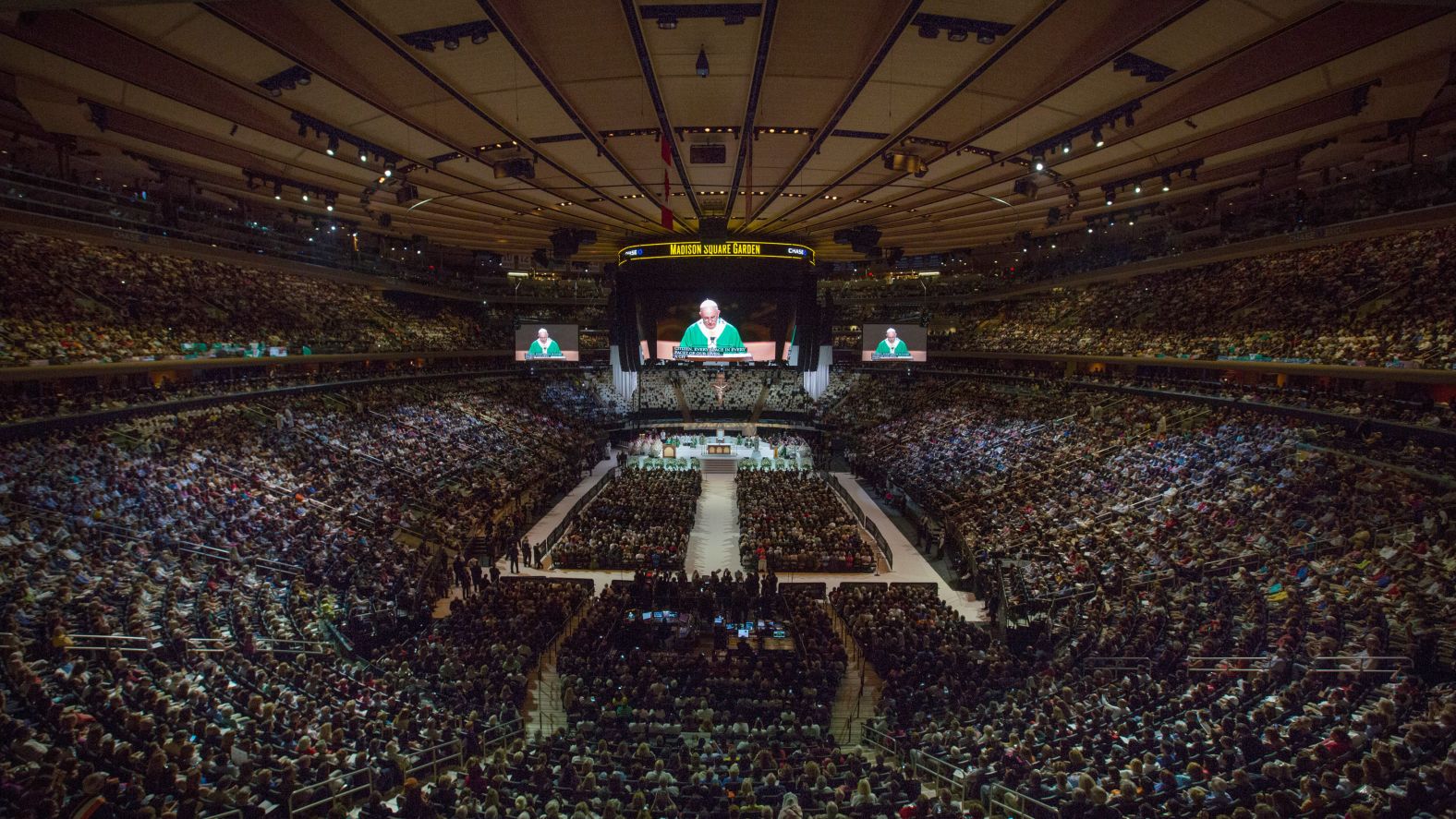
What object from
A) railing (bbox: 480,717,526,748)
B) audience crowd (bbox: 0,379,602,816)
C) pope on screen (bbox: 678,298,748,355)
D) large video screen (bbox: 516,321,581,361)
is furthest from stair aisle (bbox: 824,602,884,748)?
large video screen (bbox: 516,321,581,361)

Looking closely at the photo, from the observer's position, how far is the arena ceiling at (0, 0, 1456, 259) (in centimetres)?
885

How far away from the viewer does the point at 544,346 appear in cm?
3581

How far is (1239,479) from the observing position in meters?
18.0

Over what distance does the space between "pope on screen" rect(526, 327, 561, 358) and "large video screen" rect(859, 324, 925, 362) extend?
52.7ft

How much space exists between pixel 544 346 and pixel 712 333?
29.4ft

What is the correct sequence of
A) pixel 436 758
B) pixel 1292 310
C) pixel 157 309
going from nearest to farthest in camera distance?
pixel 436 758 → pixel 1292 310 → pixel 157 309

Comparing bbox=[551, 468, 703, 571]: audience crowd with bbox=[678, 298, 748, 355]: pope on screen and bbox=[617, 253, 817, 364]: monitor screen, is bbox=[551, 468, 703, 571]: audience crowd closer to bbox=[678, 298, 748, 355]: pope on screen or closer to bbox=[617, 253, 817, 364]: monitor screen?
bbox=[678, 298, 748, 355]: pope on screen

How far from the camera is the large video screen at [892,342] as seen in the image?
113 ft

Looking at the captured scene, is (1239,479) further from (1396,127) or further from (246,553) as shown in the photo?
(246,553)

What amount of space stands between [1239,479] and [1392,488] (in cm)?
343

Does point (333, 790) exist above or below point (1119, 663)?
below

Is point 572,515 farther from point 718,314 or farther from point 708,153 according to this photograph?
point 708,153

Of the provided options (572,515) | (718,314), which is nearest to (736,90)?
(572,515)

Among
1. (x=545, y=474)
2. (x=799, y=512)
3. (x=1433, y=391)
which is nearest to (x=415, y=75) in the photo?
(x=799, y=512)
